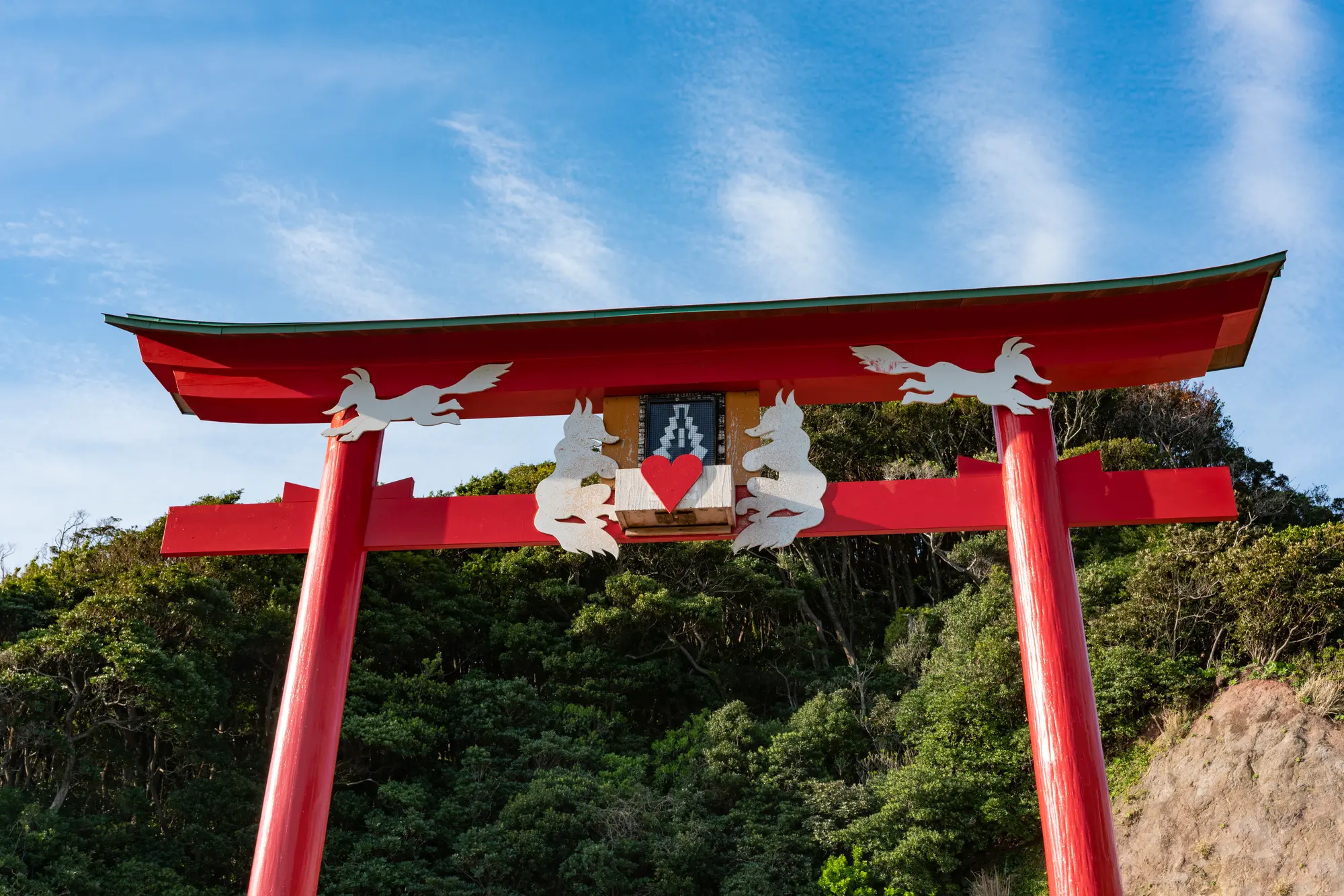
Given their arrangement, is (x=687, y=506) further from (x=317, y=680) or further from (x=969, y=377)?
(x=317, y=680)

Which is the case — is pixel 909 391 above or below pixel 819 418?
below

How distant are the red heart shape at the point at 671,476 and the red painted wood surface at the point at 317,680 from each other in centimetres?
163

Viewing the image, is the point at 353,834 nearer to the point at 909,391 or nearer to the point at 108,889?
the point at 108,889

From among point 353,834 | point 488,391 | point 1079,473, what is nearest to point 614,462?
point 488,391

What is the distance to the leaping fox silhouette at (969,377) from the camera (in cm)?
565

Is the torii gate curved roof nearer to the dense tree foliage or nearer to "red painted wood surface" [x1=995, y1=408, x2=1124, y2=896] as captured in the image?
"red painted wood surface" [x1=995, y1=408, x2=1124, y2=896]

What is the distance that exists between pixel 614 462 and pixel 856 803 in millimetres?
8479

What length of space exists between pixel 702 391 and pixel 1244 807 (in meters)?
9.01

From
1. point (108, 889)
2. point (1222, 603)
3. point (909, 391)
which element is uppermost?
point (1222, 603)

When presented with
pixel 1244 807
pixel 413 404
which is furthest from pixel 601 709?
pixel 413 404

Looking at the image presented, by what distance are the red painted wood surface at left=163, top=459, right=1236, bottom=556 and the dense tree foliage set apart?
6628 millimetres

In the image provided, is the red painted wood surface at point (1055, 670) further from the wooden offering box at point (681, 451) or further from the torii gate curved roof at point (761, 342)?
the wooden offering box at point (681, 451)

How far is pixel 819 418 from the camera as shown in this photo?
19172mm

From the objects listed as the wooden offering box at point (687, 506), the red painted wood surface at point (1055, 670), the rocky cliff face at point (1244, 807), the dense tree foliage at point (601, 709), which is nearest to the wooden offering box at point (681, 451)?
the wooden offering box at point (687, 506)
